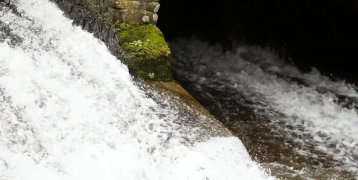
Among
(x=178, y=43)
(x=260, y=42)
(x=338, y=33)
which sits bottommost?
(x=178, y=43)

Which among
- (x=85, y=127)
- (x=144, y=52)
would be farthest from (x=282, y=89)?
(x=85, y=127)

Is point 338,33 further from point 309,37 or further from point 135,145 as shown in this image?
point 135,145

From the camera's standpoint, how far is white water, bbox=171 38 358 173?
4238mm

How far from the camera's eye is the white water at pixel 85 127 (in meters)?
2.68

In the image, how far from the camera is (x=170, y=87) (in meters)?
3.91

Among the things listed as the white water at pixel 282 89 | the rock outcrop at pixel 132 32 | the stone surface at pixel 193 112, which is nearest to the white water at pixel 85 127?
the stone surface at pixel 193 112

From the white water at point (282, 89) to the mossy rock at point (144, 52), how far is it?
1.45 m

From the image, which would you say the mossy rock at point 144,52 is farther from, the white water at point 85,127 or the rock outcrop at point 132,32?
the white water at point 85,127

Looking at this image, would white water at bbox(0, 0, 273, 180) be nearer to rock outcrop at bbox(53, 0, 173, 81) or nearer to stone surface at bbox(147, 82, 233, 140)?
stone surface at bbox(147, 82, 233, 140)

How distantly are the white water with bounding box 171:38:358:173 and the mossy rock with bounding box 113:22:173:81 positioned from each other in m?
1.45

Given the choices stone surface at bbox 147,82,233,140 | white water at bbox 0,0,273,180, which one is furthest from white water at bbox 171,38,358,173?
white water at bbox 0,0,273,180

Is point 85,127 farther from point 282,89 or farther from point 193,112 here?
point 282,89

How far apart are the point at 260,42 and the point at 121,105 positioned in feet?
16.8

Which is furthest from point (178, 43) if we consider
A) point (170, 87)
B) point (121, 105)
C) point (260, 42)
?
point (121, 105)
